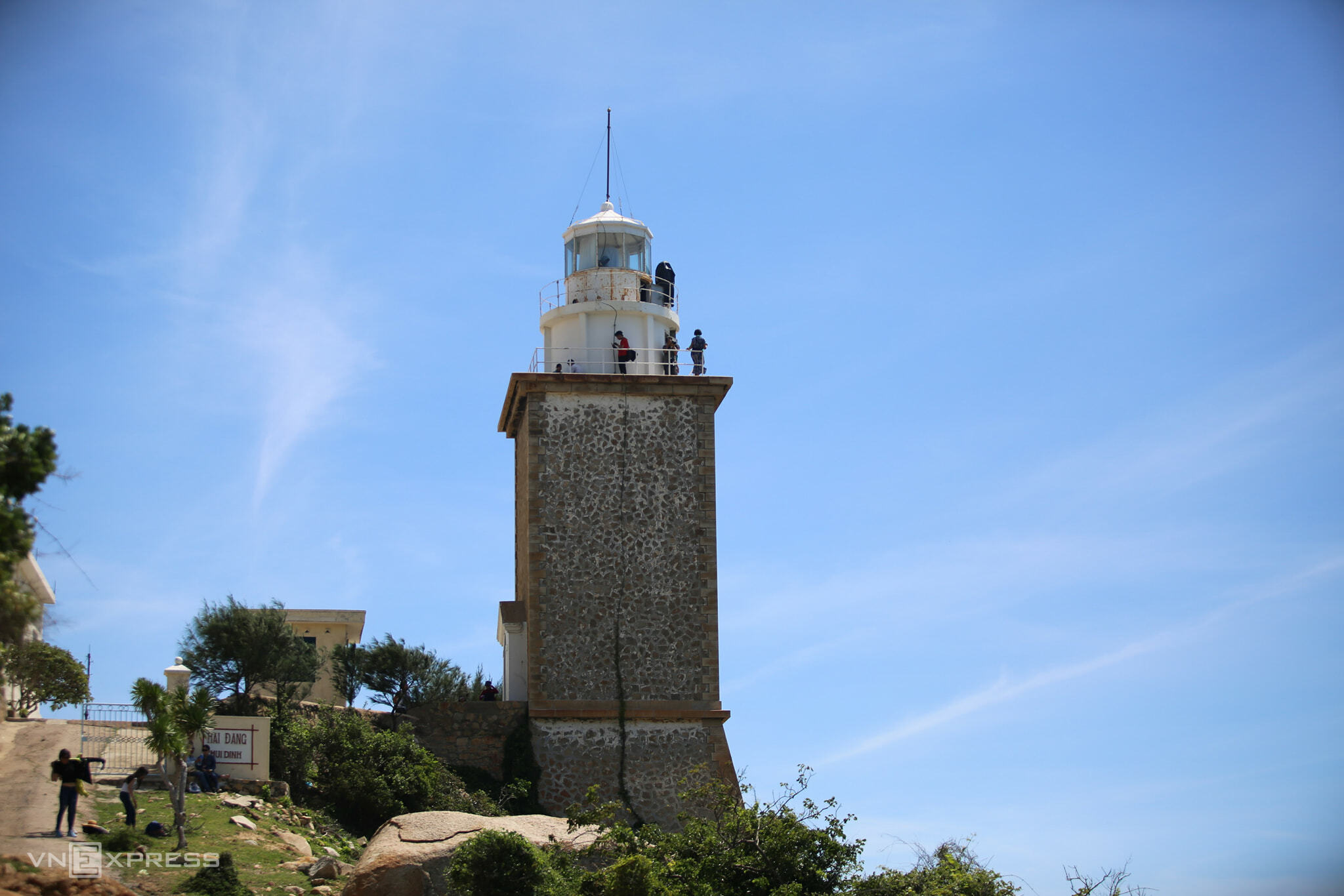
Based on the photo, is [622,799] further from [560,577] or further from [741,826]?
[741,826]

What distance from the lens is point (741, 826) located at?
21703 mm

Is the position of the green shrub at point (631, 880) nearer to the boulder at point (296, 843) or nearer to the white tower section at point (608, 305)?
the boulder at point (296, 843)

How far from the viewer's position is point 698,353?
3086cm

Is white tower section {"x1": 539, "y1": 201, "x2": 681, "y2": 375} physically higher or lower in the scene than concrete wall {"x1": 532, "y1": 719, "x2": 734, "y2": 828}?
higher

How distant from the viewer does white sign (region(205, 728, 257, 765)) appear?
24.3 meters

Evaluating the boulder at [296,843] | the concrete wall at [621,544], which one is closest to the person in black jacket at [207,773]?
the boulder at [296,843]

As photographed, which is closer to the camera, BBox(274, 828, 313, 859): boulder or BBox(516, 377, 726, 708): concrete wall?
BBox(274, 828, 313, 859): boulder

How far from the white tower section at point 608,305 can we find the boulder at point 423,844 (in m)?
11.0

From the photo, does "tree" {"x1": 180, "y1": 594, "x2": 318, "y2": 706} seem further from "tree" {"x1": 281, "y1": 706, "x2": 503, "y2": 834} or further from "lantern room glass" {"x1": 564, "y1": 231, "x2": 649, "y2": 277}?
"lantern room glass" {"x1": 564, "y1": 231, "x2": 649, "y2": 277}

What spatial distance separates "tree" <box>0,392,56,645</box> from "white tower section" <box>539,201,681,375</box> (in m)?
15.5

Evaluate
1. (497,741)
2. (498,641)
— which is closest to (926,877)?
(497,741)

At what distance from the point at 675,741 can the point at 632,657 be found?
5.82 feet
